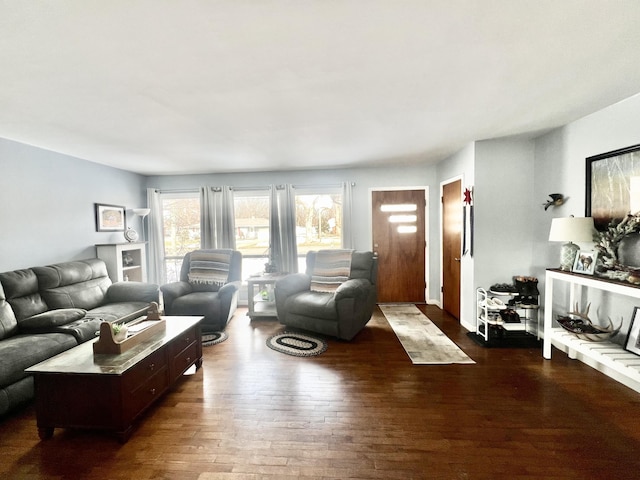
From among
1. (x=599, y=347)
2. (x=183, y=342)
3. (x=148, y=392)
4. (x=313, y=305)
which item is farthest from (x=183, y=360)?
(x=599, y=347)

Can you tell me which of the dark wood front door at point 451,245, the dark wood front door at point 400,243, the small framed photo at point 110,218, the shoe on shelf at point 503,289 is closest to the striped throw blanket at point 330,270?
the dark wood front door at point 400,243

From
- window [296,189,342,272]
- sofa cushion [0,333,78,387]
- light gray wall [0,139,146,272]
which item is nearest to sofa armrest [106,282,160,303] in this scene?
light gray wall [0,139,146,272]

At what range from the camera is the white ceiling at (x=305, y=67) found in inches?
51.8

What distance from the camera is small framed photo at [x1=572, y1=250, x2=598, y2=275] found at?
249 centimetres

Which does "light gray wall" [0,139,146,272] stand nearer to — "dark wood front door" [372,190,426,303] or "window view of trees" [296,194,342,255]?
"window view of trees" [296,194,342,255]

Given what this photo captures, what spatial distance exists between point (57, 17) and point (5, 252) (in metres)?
2.91

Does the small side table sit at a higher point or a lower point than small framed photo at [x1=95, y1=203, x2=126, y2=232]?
lower

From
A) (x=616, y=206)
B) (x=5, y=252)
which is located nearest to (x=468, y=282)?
(x=616, y=206)

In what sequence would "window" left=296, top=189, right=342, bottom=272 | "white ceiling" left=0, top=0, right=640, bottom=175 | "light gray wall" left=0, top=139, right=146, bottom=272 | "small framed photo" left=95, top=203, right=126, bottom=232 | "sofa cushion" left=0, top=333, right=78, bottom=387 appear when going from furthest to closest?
"window" left=296, top=189, right=342, bottom=272, "small framed photo" left=95, top=203, right=126, bottom=232, "light gray wall" left=0, top=139, right=146, bottom=272, "sofa cushion" left=0, top=333, right=78, bottom=387, "white ceiling" left=0, top=0, right=640, bottom=175

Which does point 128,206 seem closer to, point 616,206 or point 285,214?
point 285,214

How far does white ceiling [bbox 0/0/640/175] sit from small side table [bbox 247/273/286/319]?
2.03 metres

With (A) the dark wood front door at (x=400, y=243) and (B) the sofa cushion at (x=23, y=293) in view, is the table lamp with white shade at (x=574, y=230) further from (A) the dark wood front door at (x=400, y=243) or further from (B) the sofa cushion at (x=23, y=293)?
(B) the sofa cushion at (x=23, y=293)

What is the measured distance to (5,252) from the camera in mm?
2973

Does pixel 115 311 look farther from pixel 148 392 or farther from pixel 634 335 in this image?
pixel 634 335
